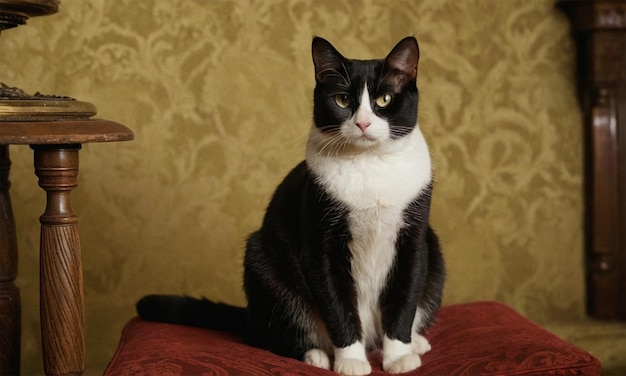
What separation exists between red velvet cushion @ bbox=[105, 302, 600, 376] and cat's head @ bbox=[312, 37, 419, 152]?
38 centimetres

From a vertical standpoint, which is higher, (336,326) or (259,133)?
(259,133)

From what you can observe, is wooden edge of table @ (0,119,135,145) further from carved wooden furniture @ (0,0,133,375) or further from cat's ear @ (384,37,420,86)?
cat's ear @ (384,37,420,86)

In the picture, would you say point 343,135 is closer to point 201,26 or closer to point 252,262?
point 252,262

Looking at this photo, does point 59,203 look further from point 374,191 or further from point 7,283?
point 374,191

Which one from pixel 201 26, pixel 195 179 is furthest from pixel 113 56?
pixel 195 179

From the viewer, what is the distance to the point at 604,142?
208 cm

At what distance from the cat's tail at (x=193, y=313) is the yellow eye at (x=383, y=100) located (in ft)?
1.71

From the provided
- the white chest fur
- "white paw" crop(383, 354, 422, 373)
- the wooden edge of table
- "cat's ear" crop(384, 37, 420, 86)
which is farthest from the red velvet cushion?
"cat's ear" crop(384, 37, 420, 86)

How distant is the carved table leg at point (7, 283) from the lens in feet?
4.80

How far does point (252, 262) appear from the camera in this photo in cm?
146

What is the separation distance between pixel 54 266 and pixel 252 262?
0.36 meters

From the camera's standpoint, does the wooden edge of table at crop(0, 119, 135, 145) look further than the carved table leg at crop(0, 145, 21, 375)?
→ No

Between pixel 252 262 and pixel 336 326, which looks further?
pixel 252 262

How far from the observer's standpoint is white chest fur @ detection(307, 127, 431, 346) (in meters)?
1.33
